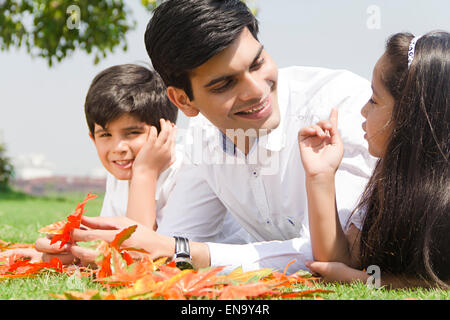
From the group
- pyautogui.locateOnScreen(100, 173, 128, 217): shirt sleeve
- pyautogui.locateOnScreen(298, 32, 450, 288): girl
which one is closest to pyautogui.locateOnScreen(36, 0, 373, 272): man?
pyautogui.locateOnScreen(298, 32, 450, 288): girl

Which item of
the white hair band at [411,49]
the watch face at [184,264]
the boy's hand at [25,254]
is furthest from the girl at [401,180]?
the boy's hand at [25,254]

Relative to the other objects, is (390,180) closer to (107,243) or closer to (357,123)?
(357,123)

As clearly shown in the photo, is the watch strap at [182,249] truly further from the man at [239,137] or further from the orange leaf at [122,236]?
the orange leaf at [122,236]

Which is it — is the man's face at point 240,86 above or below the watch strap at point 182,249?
above

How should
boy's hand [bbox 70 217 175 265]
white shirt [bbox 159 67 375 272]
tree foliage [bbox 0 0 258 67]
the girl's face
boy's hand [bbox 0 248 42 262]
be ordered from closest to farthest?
1. boy's hand [bbox 70 217 175 265]
2. the girl's face
3. white shirt [bbox 159 67 375 272]
4. boy's hand [bbox 0 248 42 262]
5. tree foliage [bbox 0 0 258 67]

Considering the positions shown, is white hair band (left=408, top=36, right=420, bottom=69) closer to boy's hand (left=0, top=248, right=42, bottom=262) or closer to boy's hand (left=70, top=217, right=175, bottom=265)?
boy's hand (left=70, top=217, right=175, bottom=265)

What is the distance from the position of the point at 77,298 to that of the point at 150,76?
2.31m

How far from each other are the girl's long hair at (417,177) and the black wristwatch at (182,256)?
746 mm

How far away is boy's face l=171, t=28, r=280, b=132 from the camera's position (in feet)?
8.11

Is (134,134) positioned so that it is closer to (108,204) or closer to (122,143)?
(122,143)

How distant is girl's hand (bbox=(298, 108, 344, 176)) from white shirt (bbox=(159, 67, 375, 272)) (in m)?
0.30

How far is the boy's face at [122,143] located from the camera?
3242 millimetres

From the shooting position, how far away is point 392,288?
6.79 ft

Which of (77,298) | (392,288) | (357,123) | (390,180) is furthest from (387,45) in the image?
(77,298)
